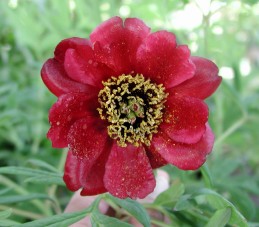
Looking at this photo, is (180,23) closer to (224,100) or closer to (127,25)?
(224,100)

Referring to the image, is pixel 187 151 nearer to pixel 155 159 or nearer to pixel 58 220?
pixel 155 159

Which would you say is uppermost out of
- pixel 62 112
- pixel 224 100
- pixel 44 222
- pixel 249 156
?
pixel 62 112

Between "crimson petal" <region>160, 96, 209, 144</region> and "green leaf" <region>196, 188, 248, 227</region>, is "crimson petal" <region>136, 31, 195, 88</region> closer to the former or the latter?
"crimson petal" <region>160, 96, 209, 144</region>

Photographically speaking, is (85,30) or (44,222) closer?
(44,222)

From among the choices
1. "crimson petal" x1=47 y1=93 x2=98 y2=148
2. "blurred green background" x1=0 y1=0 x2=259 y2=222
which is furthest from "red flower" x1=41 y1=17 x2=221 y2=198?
"blurred green background" x1=0 y1=0 x2=259 y2=222

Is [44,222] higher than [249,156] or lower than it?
higher

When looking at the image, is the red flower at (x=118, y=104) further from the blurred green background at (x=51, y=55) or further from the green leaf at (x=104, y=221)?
the blurred green background at (x=51, y=55)

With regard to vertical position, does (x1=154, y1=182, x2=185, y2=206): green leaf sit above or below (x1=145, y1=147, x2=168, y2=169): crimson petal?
below

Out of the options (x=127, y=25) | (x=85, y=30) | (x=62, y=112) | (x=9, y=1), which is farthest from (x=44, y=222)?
(x=9, y=1)
